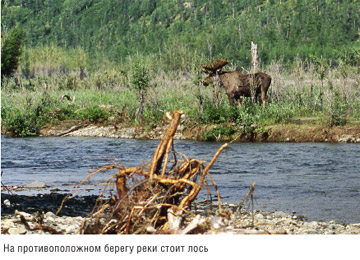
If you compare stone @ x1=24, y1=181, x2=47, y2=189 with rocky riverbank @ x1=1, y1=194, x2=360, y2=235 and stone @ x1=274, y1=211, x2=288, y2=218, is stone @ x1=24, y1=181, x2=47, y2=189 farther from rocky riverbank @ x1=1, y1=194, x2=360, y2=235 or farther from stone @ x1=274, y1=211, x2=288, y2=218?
stone @ x1=274, y1=211, x2=288, y2=218

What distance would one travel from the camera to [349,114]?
981 inches

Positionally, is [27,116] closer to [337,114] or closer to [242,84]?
[242,84]

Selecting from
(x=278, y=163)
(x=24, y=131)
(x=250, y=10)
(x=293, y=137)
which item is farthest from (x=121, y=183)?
(x=250, y=10)

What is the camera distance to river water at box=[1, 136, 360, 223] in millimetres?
12711

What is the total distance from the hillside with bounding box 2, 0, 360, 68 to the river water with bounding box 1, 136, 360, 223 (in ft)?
36.9

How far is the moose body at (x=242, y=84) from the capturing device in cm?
2505

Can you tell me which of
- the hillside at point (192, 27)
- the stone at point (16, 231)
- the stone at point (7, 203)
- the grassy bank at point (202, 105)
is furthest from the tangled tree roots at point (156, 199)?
the hillside at point (192, 27)

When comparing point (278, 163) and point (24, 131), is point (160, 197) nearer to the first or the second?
point (278, 163)

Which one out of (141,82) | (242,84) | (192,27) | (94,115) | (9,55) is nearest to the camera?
(242,84)

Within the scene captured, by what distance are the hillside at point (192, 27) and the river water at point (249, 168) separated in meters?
11.2

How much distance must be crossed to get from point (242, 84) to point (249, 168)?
8391 mm

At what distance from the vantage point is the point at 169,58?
6312 centimetres

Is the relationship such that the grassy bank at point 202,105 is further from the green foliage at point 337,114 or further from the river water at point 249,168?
the river water at point 249,168

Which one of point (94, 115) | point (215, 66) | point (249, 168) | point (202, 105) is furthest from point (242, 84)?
point (249, 168)
